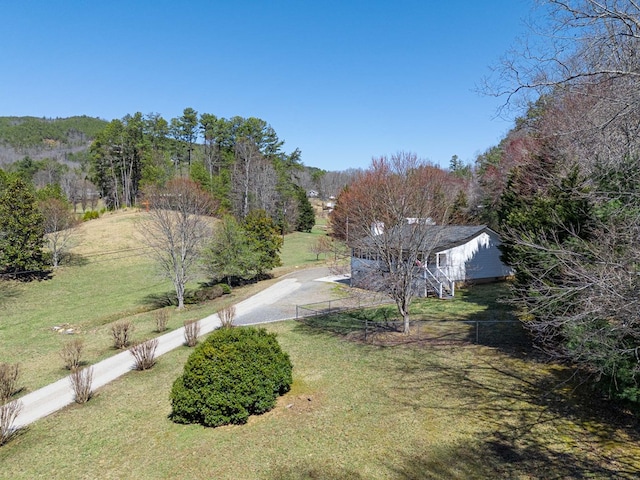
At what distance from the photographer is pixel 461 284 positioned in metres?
24.5

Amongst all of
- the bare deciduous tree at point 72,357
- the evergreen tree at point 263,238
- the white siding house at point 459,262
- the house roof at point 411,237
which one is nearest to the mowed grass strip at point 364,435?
the bare deciduous tree at point 72,357

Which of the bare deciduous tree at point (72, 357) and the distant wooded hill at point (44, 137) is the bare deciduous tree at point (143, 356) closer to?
the bare deciduous tree at point (72, 357)

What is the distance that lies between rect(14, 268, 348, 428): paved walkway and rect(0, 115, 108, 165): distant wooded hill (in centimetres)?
10772

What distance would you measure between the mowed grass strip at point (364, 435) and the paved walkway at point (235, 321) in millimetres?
861

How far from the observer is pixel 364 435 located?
776 centimetres

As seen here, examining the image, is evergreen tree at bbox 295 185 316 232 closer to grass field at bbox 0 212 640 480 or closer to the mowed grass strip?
grass field at bbox 0 212 640 480

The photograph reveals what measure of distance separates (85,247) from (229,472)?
40426 mm

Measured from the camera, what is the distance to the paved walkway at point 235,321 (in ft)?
33.2

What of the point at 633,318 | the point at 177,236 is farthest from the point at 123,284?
the point at 633,318

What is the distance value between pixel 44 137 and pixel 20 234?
137 metres

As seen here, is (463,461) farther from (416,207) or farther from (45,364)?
(45,364)

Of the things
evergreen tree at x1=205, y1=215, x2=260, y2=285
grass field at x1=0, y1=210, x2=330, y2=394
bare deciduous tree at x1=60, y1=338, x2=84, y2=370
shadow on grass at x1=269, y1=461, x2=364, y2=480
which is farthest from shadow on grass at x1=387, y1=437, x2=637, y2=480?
evergreen tree at x1=205, y1=215, x2=260, y2=285

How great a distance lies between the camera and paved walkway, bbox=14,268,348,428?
10.1m

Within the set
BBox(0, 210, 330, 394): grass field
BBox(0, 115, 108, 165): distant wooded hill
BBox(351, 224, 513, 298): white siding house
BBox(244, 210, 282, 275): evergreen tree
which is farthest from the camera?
BBox(0, 115, 108, 165): distant wooded hill
